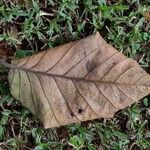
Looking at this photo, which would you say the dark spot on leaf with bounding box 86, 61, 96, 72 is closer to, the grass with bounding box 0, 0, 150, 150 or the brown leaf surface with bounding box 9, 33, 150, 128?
the brown leaf surface with bounding box 9, 33, 150, 128

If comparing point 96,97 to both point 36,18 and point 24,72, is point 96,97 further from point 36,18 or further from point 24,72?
point 36,18

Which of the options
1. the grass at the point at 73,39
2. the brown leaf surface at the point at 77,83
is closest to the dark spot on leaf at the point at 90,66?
the brown leaf surface at the point at 77,83

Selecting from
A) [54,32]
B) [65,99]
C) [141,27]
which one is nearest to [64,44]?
[54,32]

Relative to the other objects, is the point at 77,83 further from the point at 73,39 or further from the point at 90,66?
the point at 73,39

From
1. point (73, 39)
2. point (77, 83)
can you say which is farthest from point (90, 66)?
point (73, 39)

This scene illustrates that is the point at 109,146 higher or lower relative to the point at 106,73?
lower

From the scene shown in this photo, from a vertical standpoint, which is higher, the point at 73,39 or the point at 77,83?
the point at 73,39
